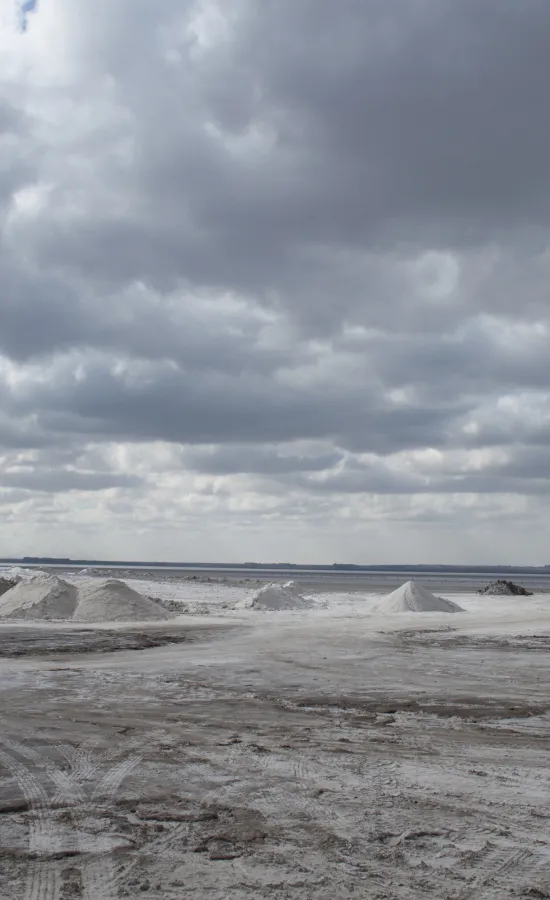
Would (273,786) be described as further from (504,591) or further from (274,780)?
(504,591)

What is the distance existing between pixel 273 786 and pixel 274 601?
30266 mm

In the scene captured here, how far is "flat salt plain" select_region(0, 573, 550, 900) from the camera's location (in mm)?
4699

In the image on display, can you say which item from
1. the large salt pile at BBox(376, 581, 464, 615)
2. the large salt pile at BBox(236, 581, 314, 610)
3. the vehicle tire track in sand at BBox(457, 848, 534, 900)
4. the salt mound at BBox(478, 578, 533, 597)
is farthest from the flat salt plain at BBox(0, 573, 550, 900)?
the salt mound at BBox(478, 578, 533, 597)

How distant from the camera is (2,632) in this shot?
23.8 m

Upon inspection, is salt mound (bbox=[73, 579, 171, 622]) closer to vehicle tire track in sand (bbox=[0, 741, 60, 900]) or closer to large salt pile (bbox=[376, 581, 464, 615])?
large salt pile (bbox=[376, 581, 464, 615])

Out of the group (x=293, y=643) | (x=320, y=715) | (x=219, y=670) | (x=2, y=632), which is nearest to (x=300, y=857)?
(x=320, y=715)

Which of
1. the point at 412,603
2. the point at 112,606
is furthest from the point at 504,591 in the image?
the point at 112,606

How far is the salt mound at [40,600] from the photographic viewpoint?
96.1 ft

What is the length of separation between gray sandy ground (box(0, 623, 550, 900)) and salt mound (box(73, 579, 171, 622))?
593 inches

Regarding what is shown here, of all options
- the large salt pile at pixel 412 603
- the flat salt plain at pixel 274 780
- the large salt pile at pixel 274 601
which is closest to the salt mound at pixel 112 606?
the large salt pile at pixel 274 601

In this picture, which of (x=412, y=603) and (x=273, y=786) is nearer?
(x=273, y=786)

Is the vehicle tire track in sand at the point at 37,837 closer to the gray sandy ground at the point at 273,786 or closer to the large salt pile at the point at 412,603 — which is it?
the gray sandy ground at the point at 273,786

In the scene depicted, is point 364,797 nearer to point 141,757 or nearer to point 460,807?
point 460,807

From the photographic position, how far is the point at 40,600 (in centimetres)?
3008
